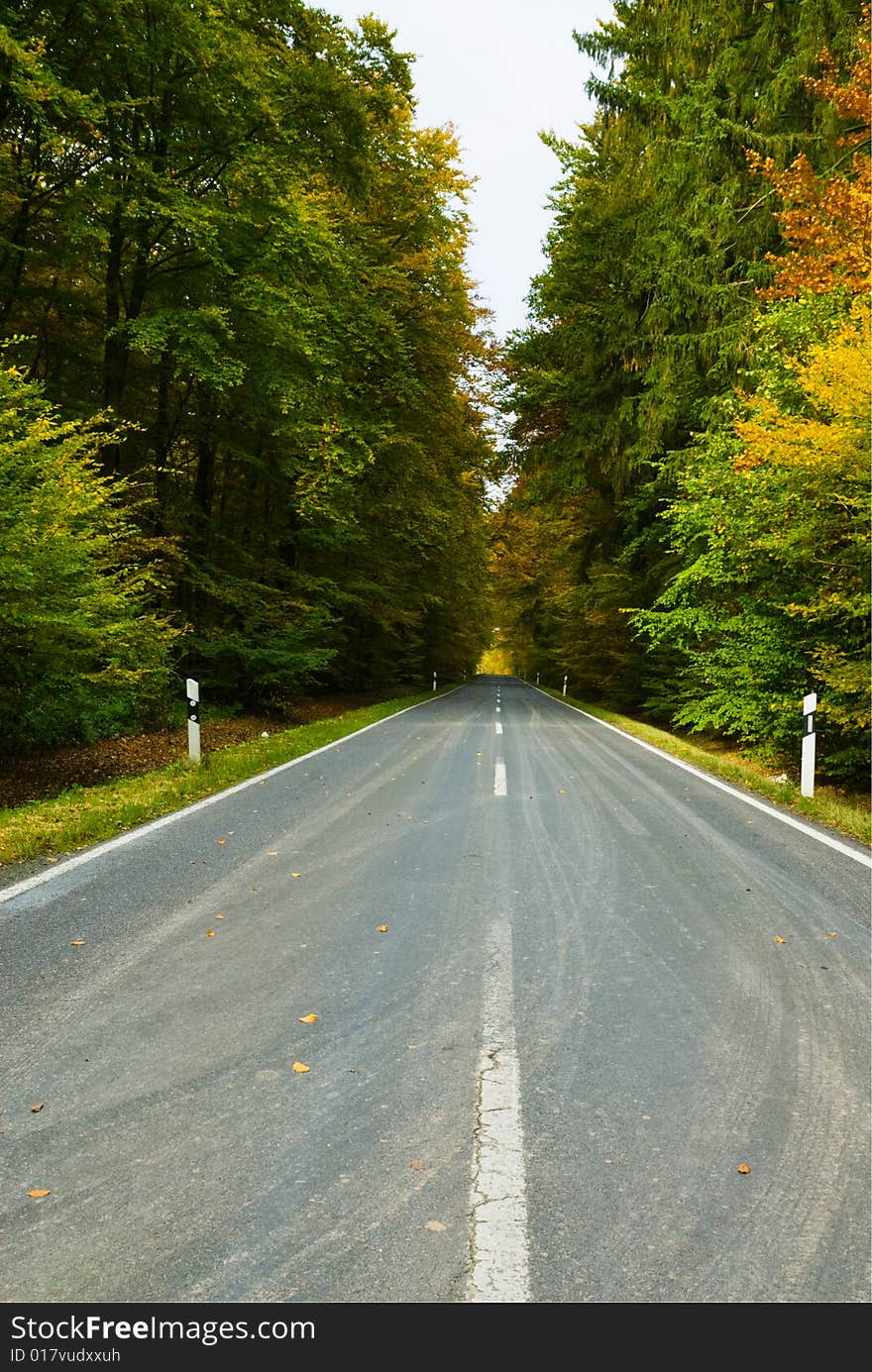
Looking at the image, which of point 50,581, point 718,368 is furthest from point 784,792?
point 718,368

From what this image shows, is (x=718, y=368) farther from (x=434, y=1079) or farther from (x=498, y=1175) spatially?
(x=498, y=1175)

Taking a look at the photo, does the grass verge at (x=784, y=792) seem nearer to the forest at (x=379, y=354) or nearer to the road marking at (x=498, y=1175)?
the forest at (x=379, y=354)

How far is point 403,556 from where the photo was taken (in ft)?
78.0

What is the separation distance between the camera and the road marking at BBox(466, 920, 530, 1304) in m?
1.80

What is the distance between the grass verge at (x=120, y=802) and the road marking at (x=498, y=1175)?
3953mm

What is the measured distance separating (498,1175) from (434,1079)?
544mm

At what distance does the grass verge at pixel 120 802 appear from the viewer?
5680 mm

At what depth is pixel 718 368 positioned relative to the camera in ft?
49.3

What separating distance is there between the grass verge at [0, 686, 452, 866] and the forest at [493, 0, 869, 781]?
6.94m

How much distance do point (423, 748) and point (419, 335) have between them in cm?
1369

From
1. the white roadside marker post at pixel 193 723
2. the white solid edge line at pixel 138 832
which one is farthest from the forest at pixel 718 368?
the white roadside marker post at pixel 193 723

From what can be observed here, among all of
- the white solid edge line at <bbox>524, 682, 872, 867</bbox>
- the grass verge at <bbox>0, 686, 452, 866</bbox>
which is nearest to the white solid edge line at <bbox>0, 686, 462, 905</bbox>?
the grass verge at <bbox>0, 686, 452, 866</bbox>

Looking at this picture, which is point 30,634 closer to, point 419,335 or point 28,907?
point 28,907
